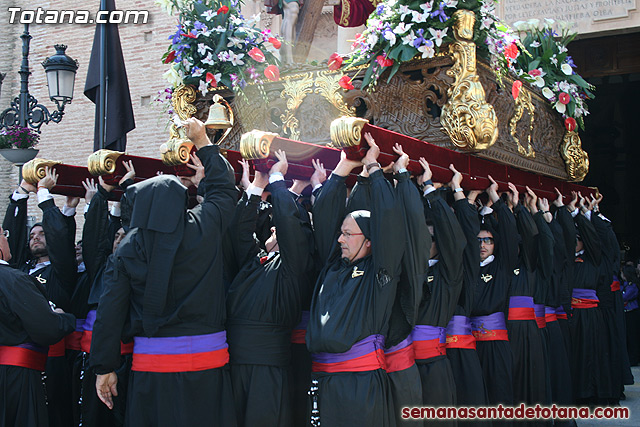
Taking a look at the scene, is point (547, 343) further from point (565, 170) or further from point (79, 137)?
point (79, 137)

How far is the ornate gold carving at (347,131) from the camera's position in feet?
11.0

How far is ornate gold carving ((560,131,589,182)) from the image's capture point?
22.3ft

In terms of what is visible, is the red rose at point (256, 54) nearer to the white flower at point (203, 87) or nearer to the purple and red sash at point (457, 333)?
the white flower at point (203, 87)

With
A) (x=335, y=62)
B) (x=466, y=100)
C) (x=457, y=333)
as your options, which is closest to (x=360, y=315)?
(x=457, y=333)

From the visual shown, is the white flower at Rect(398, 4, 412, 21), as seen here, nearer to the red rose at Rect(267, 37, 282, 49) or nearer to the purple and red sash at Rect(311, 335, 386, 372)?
the red rose at Rect(267, 37, 282, 49)

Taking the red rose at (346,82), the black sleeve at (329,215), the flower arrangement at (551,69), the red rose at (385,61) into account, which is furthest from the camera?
the flower arrangement at (551,69)

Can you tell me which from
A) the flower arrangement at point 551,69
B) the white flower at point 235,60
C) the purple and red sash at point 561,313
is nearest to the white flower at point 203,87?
the white flower at point 235,60

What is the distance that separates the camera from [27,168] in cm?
439

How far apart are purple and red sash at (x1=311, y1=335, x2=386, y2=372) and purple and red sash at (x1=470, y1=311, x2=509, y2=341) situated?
1991 millimetres

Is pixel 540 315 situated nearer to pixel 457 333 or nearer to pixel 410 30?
pixel 457 333

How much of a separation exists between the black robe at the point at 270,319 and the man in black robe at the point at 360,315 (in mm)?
254

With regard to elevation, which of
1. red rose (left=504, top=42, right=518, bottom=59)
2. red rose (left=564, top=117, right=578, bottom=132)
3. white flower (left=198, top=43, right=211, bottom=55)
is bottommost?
red rose (left=564, top=117, right=578, bottom=132)

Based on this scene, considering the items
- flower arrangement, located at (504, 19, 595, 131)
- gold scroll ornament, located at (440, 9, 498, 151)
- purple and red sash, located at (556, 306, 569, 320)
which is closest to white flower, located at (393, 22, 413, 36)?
gold scroll ornament, located at (440, 9, 498, 151)

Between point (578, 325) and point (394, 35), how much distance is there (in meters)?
4.28
